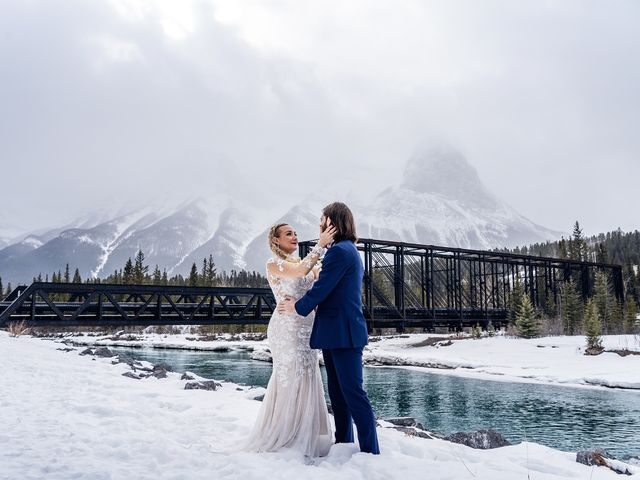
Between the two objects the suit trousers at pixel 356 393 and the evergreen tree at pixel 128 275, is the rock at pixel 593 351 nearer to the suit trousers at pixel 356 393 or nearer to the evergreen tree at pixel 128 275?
the suit trousers at pixel 356 393

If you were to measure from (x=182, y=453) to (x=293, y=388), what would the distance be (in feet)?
4.03

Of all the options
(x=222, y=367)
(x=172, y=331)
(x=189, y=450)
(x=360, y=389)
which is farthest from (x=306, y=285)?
(x=172, y=331)

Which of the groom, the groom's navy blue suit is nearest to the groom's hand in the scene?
the groom

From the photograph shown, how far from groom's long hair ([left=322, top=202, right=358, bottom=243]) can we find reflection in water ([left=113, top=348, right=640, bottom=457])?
714 centimetres

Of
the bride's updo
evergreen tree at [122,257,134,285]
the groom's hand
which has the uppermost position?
evergreen tree at [122,257,134,285]

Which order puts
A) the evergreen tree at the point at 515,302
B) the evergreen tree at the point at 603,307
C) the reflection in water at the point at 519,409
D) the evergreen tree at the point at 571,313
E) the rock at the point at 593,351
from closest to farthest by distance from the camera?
the reflection in water at the point at 519,409 < the rock at the point at 593,351 < the evergreen tree at the point at 571,313 < the evergreen tree at the point at 603,307 < the evergreen tree at the point at 515,302

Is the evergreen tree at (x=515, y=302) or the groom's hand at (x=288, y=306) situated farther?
the evergreen tree at (x=515, y=302)

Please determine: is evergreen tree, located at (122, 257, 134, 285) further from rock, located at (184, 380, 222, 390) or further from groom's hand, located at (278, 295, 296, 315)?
groom's hand, located at (278, 295, 296, 315)

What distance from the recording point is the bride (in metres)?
4.91

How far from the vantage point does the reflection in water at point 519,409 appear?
33.6ft

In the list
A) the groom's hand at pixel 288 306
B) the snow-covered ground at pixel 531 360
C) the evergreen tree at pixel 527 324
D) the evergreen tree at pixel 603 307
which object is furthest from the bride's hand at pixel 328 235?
the evergreen tree at pixel 603 307

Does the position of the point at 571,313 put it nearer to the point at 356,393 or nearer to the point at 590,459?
the point at 590,459

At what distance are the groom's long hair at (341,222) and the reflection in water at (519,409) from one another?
714 cm

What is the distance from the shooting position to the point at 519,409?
1341cm
